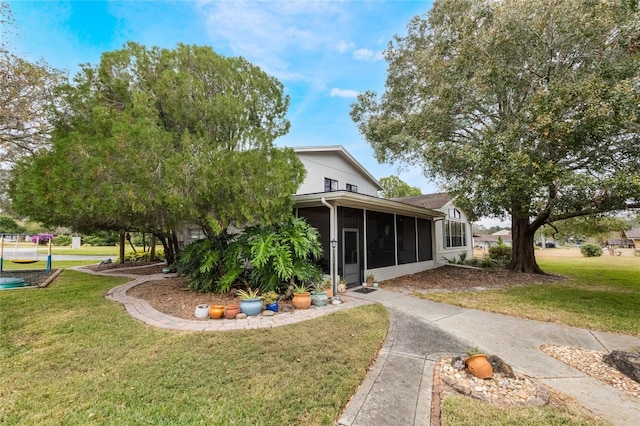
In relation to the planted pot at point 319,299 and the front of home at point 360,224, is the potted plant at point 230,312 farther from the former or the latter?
the front of home at point 360,224

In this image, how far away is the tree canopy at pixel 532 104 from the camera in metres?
6.80

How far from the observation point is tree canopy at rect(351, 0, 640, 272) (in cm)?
680

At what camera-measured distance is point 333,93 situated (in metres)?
13.6

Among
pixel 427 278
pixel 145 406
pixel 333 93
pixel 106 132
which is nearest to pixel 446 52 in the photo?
pixel 333 93

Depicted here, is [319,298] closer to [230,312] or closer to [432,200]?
[230,312]

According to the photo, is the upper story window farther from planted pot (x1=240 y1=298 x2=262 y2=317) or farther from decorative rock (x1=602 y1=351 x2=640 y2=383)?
decorative rock (x1=602 y1=351 x2=640 y2=383)

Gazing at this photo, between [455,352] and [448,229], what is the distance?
44.9 feet

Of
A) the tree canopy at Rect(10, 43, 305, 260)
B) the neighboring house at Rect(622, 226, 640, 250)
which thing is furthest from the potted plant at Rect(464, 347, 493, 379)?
the neighboring house at Rect(622, 226, 640, 250)

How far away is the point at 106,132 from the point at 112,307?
13.6ft

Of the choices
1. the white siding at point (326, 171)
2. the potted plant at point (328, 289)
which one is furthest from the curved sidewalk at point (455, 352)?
the white siding at point (326, 171)

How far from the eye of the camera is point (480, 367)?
11.1 ft

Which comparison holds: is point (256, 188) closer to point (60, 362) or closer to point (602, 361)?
point (60, 362)

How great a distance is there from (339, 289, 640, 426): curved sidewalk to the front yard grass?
0.27 meters

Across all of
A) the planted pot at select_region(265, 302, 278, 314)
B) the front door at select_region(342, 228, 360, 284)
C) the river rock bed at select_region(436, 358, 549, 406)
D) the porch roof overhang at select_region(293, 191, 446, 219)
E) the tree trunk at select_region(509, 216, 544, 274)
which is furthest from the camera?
the tree trunk at select_region(509, 216, 544, 274)
